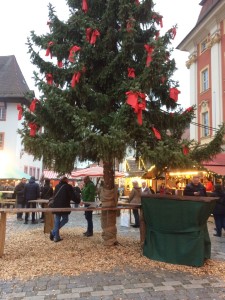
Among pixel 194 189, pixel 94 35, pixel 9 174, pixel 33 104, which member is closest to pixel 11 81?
pixel 9 174

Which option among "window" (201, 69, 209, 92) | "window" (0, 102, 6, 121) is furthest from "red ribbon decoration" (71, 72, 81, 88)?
"window" (0, 102, 6, 121)

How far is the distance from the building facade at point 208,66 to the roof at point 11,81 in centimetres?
1476

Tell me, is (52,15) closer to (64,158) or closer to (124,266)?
(64,158)

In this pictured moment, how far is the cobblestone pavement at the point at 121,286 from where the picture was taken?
197 inches

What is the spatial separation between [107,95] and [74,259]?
3.78m

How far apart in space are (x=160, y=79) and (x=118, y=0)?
2.30m

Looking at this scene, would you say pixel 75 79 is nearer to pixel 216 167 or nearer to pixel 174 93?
pixel 174 93

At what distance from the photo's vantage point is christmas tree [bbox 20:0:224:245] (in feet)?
23.4

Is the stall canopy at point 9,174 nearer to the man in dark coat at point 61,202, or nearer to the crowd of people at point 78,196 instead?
the crowd of people at point 78,196

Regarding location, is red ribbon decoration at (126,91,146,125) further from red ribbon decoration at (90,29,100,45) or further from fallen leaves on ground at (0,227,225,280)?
fallen leaves on ground at (0,227,225,280)

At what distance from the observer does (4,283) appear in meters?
5.54

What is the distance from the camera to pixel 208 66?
24.2 meters

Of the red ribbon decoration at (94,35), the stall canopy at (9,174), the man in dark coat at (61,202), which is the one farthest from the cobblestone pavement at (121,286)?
the stall canopy at (9,174)

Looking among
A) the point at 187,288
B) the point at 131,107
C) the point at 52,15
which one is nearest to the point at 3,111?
the point at 52,15
